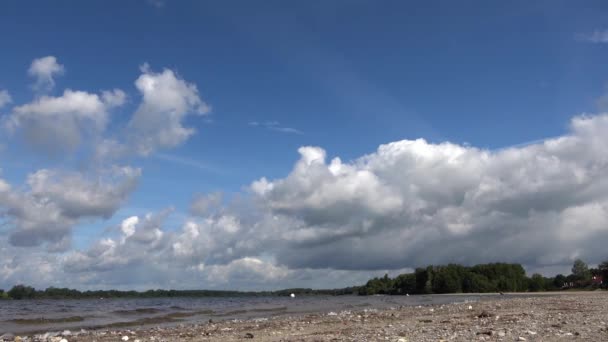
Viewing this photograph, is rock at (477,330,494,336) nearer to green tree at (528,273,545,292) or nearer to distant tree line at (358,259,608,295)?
distant tree line at (358,259,608,295)

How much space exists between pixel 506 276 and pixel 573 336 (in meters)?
149

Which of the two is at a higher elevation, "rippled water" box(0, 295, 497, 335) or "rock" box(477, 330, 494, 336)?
"rock" box(477, 330, 494, 336)

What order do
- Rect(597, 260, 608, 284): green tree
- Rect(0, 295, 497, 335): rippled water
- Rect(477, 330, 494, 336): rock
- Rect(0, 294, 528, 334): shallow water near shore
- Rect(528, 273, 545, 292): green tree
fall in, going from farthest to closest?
1. Rect(528, 273, 545, 292): green tree
2. Rect(597, 260, 608, 284): green tree
3. Rect(0, 295, 497, 335): rippled water
4. Rect(0, 294, 528, 334): shallow water near shore
5. Rect(477, 330, 494, 336): rock

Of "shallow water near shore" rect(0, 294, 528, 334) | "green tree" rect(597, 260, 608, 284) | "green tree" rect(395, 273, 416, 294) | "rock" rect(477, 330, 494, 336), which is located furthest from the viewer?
"green tree" rect(395, 273, 416, 294)

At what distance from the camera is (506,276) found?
152250 millimetres

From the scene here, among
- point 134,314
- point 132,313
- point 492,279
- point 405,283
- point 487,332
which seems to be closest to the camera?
point 487,332

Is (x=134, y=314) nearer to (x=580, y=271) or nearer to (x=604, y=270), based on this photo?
(x=604, y=270)

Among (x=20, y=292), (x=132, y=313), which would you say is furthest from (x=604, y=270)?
(x=20, y=292)

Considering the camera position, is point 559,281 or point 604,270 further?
point 559,281

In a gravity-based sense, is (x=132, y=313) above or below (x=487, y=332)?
below

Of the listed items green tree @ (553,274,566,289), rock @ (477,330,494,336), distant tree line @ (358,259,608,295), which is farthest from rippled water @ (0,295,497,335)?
green tree @ (553,274,566,289)

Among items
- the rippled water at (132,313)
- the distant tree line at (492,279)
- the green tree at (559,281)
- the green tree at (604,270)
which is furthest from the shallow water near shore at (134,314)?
the green tree at (559,281)

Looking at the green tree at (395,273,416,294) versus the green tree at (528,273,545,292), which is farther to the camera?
the green tree at (395,273,416,294)

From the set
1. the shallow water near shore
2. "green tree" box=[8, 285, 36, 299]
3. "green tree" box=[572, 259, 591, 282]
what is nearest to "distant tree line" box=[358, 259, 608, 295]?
"green tree" box=[572, 259, 591, 282]
